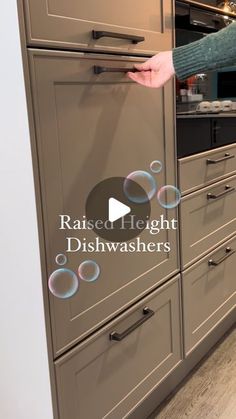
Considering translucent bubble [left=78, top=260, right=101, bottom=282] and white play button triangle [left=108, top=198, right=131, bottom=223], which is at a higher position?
white play button triangle [left=108, top=198, right=131, bottom=223]

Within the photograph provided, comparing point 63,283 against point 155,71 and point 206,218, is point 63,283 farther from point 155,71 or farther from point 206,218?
point 206,218

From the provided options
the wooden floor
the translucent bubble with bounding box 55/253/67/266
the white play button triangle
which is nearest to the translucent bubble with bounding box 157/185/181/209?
the white play button triangle

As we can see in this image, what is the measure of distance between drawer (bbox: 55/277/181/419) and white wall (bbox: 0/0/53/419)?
0.25ft

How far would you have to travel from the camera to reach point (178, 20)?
148cm

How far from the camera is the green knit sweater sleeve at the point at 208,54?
1.05 meters

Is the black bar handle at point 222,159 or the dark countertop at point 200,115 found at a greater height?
the dark countertop at point 200,115

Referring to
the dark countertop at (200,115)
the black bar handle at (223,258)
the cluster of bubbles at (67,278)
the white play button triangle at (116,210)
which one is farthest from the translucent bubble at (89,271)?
the black bar handle at (223,258)

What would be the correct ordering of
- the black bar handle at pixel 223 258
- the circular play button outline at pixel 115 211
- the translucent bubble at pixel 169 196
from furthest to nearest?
1. the black bar handle at pixel 223 258
2. the translucent bubble at pixel 169 196
3. the circular play button outline at pixel 115 211

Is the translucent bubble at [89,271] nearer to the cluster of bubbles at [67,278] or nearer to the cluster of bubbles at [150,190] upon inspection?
the cluster of bubbles at [67,278]

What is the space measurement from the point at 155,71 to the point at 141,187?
0.32 m

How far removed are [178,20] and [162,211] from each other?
622mm

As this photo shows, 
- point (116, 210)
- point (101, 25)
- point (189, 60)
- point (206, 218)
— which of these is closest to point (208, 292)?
point (206, 218)

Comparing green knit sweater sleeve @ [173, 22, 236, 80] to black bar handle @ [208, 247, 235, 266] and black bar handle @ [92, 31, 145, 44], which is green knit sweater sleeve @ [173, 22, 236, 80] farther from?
black bar handle @ [208, 247, 235, 266]

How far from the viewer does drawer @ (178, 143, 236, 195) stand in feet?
5.00
